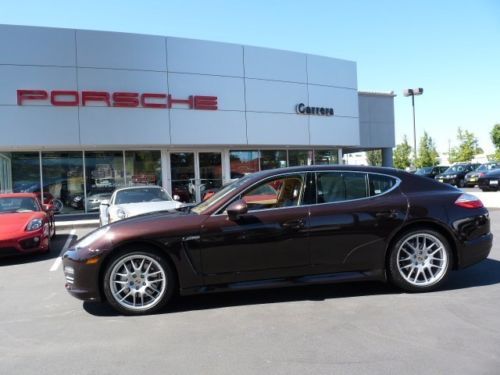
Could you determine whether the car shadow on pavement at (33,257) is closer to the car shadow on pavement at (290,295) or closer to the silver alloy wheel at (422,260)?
the car shadow on pavement at (290,295)

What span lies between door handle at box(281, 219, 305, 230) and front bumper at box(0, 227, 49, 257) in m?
5.40

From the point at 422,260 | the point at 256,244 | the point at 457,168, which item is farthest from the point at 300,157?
the point at 256,244

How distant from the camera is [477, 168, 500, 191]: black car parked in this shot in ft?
73.4

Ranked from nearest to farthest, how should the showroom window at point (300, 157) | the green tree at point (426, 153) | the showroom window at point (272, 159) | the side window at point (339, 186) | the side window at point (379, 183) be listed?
1. the side window at point (339, 186)
2. the side window at point (379, 183)
3. the showroom window at point (272, 159)
4. the showroom window at point (300, 157)
5. the green tree at point (426, 153)

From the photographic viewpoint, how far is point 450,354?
3.41m

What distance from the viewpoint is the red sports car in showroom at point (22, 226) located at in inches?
308

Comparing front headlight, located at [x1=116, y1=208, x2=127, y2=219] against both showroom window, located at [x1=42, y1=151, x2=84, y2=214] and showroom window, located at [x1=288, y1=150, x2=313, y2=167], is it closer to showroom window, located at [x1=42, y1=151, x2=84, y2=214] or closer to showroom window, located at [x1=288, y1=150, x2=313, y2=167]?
showroom window, located at [x1=42, y1=151, x2=84, y2=214]

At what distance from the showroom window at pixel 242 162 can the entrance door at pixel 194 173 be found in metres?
0.58

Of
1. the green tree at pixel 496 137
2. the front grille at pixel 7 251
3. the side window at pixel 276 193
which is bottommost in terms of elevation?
the front grille at pixel 7 251

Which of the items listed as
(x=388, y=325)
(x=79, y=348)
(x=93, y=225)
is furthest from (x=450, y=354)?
(x=93, y=225)

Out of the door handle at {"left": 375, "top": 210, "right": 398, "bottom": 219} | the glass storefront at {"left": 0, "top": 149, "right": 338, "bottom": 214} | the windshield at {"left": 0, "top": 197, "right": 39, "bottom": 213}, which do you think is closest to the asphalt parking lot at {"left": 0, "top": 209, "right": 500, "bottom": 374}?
the door handle at {"left": 375, "top": 210, "right": 398, "bottom": 219}

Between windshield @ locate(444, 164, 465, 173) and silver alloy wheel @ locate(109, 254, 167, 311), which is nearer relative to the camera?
silver alloy wheel @ locate(109, 254, 167, 311)

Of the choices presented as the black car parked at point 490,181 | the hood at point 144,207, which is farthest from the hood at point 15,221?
the black car parked at point 490,181

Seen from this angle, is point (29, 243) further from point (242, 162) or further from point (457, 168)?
point (457, 168)
